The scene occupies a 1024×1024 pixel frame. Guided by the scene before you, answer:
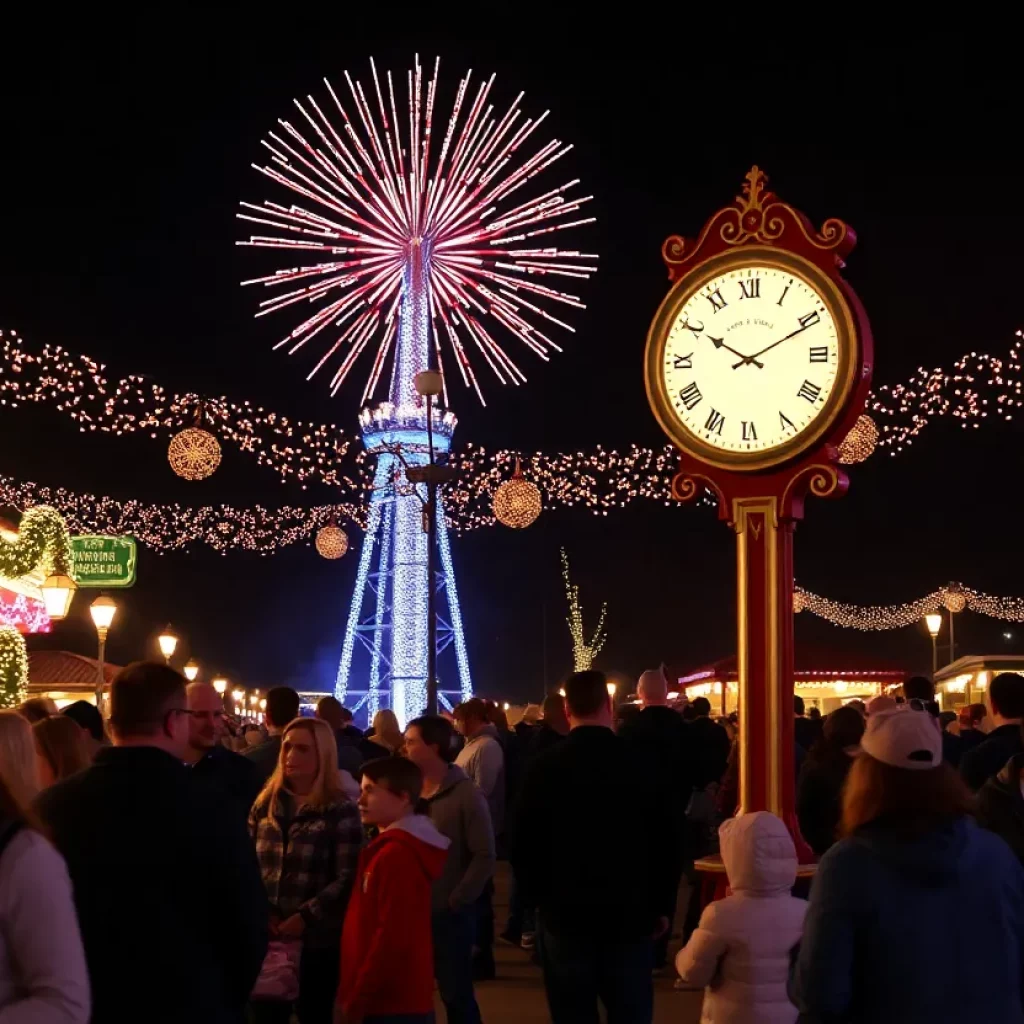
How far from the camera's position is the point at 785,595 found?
9.30m

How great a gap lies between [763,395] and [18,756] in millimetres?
5960

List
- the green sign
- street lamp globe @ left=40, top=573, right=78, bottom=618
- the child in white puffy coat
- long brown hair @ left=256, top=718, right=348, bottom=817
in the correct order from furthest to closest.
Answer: the green sign
street lamp globe @ left=40, top=573, right=78, bottom=618
long brown hair @ left=256, top=718, right=348, bottom=817
the child in white puffy coat

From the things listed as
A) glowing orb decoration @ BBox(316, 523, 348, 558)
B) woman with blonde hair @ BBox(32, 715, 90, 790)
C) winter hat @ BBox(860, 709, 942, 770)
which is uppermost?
glowing orb decoration @ BBox(316, 523, 348, 558)

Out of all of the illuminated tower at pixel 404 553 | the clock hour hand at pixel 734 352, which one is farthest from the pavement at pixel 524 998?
the illuminated tower at pixel 404 553

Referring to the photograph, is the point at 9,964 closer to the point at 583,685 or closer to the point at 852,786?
the point at 852,786

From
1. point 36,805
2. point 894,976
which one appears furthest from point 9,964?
point 894,976

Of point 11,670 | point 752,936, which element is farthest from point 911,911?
point 11,670

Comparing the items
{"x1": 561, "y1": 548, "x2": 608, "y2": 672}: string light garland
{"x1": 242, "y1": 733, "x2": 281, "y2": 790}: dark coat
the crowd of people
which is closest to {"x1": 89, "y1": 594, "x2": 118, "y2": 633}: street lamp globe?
the crowd of people

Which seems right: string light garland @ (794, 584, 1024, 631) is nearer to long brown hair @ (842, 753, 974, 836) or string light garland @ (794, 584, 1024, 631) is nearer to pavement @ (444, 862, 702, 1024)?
pavement @ (444, 862, 702, 1024)

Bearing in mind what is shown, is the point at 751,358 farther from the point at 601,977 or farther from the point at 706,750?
the point at 601,977

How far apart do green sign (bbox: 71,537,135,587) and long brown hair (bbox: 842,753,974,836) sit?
28.3 m

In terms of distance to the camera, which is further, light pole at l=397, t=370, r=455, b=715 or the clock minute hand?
light pole at l=397, t=370, r=455, b=715

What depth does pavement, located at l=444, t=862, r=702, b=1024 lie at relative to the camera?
1046cm

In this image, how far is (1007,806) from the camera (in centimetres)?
724
